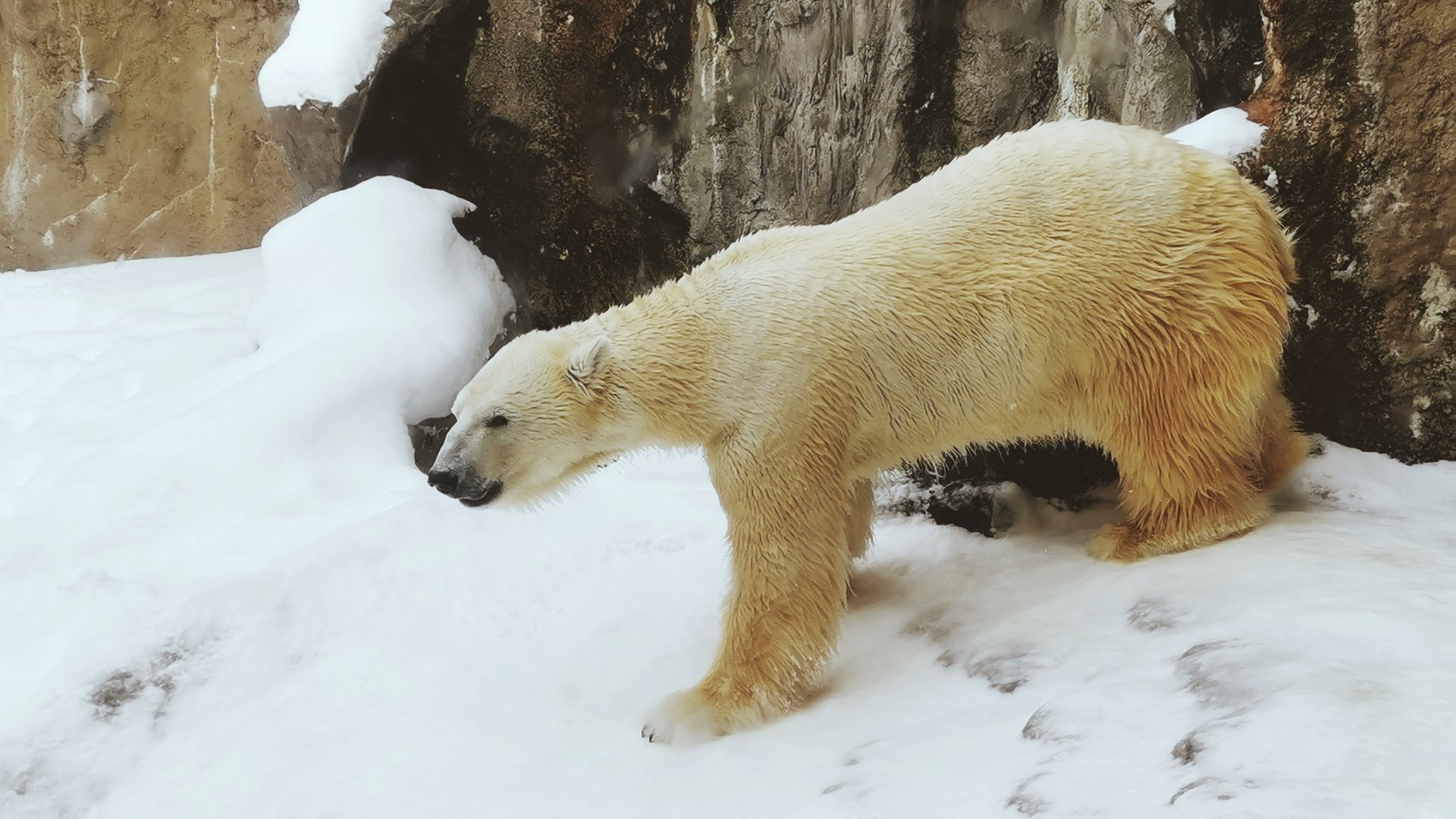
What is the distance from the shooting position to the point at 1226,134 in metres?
3.66

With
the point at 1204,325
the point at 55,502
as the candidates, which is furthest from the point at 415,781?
the point at 1204,325

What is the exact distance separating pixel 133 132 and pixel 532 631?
27.0ft

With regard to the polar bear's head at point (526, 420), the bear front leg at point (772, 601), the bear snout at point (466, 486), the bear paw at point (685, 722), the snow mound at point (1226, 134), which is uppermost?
the snow mound at point (1226, 134)

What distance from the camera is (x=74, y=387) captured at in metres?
5.80

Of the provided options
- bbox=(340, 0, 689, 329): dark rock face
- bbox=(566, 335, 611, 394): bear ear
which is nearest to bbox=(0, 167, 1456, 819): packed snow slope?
bbox=(340, 0, 689, 329): dark rock face

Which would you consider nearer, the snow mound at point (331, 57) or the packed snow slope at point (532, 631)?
the packed snow slope at point (532, 631)

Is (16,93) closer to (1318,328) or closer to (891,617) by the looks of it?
(891,617)

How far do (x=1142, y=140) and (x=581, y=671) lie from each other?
2.59m

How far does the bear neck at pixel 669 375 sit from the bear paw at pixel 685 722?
825mm

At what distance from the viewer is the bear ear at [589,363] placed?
330cm

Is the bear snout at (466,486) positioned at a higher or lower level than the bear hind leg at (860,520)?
higher

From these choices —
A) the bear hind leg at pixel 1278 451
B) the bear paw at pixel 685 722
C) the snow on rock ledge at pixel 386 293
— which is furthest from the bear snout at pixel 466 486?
the bear hind leg at pixel 1278 451

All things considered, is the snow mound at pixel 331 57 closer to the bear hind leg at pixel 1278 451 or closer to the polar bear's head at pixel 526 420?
the polar bear's head at pixel 526 420

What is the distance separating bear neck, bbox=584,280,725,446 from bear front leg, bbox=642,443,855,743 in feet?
0.65
